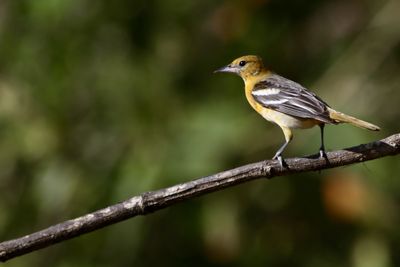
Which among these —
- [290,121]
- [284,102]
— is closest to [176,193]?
[290,121]

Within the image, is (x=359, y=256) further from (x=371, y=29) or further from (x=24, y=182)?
(x=24, y=182)

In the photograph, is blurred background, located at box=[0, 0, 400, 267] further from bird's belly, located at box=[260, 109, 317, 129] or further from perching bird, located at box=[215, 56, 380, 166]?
bird's belly, located at box=[260, 109, 317, 129]

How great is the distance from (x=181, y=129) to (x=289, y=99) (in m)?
1.33

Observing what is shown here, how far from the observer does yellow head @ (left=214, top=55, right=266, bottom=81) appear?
17.0ft

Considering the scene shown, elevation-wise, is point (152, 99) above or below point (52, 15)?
below

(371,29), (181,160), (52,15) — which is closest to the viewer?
(181,160)

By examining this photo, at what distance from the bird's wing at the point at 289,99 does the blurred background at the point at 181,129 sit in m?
0.59

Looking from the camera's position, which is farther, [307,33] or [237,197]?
[307,33]

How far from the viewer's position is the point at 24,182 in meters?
6.23

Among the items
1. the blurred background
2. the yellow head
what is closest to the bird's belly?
the yellow head

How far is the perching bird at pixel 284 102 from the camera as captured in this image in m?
→ 4.41

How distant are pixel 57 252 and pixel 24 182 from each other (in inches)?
22.8

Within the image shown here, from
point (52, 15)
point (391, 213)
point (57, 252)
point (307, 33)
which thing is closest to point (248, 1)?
point (307, 33)

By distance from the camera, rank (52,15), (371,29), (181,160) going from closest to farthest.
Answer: (181,160), (52,15), (371,29)
